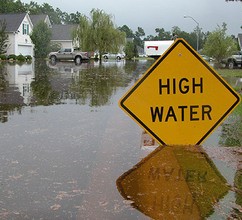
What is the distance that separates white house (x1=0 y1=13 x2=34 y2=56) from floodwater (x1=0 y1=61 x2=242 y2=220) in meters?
49.4

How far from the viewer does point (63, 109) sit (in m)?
9.51

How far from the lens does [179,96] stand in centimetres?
507

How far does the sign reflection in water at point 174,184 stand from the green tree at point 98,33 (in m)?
49.6

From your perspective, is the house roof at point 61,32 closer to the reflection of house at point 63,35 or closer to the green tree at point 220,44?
the reflection of house at point 63,35

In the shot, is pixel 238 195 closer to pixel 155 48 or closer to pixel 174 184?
pixel 174 184

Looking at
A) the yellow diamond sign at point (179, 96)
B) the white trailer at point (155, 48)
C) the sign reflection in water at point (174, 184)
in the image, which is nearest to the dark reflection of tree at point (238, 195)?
the sign reflection in water at point (174, 184)

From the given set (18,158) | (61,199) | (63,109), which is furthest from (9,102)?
(61,199)

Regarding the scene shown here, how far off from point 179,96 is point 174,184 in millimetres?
1331

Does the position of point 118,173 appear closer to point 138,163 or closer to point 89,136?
point 138,163

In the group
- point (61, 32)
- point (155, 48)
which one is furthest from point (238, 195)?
point (61, 32)

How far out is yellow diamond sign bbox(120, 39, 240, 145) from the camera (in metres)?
5.07

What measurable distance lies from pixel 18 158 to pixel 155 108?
6.06 ft

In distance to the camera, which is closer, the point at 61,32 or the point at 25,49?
the point at 25,49

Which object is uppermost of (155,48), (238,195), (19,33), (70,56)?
(19,33)
